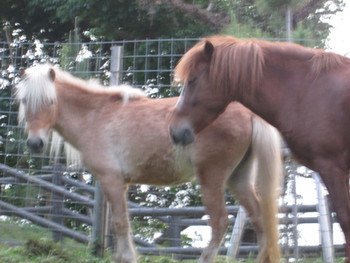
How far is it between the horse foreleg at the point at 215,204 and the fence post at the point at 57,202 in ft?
8.64

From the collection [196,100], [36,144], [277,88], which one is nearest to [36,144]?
[36,144]

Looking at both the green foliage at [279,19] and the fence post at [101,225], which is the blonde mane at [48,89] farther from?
the green foliage at [279,19]

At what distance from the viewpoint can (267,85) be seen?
444 cm

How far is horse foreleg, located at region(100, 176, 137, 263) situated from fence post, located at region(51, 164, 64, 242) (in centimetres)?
201

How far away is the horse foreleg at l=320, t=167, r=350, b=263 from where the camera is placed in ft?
12.9

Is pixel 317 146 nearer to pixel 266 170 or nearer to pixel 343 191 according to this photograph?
pixel 343 191

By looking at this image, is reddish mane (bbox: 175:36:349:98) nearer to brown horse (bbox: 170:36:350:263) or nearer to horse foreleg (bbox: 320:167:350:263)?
brown horse (bbox: 170:36:350:263)

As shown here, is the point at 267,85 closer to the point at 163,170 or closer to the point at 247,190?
the point at 247,190

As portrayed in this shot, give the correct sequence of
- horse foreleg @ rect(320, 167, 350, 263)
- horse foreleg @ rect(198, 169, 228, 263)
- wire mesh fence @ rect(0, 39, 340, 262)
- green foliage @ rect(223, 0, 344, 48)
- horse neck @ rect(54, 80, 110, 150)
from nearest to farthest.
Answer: horse foreleg @ rect(320, 167, 350, 263)
horse foreleg @ rect(198, 169, 228, 263)
horse neck @ rect(54, 80, 110, 150)
green foliage @ rect(223, 0, 344, 48)
wire mesh fence @ rect(0, 39, 340, 262)

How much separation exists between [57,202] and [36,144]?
203cm

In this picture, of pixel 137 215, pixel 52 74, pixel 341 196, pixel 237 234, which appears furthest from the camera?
pixel 137 215

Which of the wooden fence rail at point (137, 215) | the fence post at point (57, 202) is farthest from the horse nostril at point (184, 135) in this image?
the fence post at point (57, 202)

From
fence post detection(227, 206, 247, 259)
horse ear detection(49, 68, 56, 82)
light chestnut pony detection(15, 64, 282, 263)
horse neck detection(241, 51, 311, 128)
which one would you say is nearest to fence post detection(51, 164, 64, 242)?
light chestnut pony detection(15, 64, 282, 263)

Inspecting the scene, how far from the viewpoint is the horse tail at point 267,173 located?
202 inches
